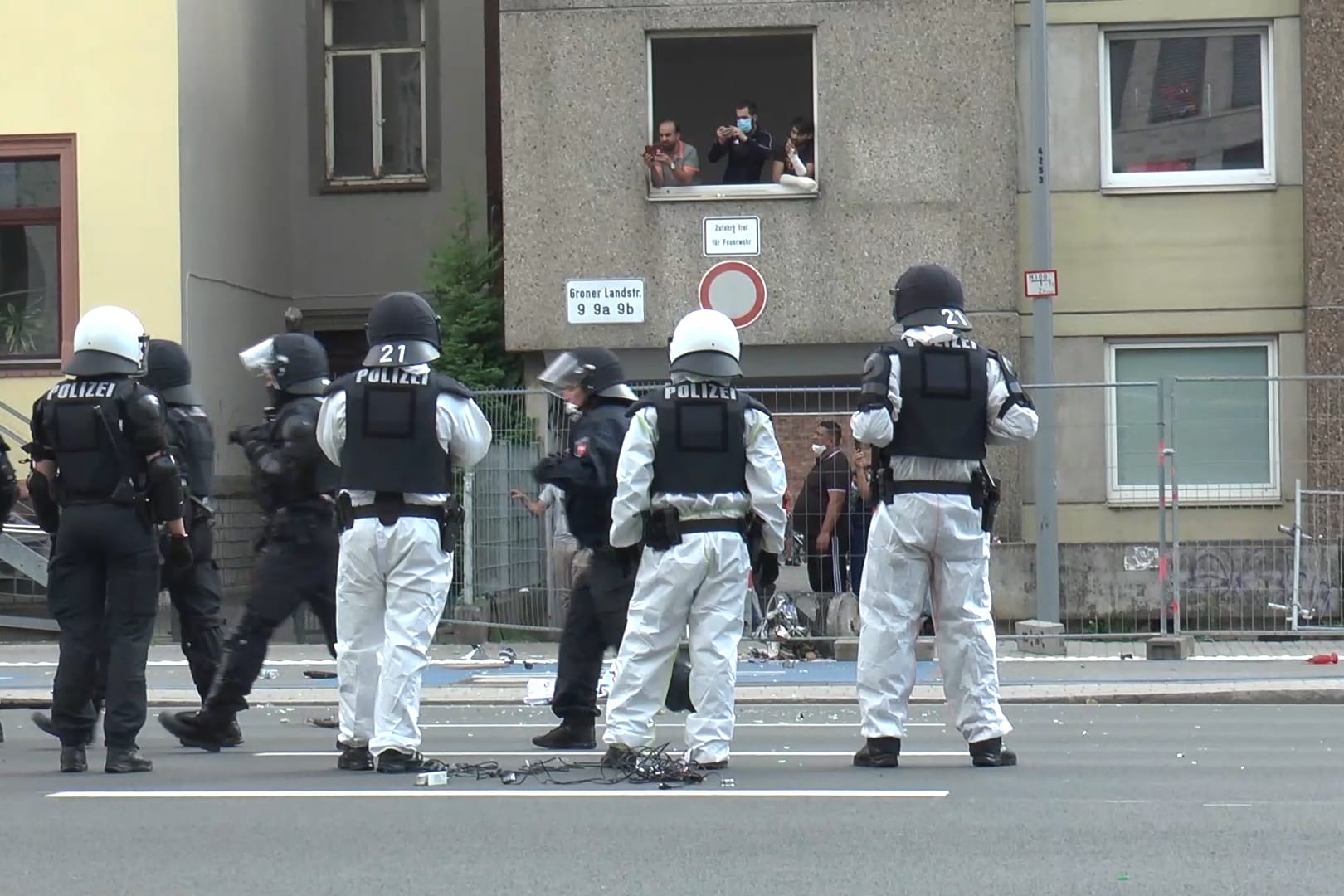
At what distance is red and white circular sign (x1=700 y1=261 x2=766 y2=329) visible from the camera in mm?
18156

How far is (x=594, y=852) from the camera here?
282 inches

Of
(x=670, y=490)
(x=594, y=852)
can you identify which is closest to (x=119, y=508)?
(x=670, y=490)

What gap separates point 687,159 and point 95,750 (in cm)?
932

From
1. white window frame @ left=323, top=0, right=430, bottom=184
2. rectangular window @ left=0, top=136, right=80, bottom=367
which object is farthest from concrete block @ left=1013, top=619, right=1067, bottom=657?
white window frame @ left=323, top=0, right=430, bottom=184

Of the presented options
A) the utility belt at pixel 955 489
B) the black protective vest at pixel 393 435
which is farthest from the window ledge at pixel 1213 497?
the black protective vest at pixel 393 435

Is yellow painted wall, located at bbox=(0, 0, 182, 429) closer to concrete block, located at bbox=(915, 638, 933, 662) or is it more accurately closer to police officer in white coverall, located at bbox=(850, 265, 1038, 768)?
concrete block, located at bbox=(915, 638, 933, 662)

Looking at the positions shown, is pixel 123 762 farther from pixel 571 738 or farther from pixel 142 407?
pixel 571 738

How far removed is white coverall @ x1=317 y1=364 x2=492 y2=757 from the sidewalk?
4087 millimetres

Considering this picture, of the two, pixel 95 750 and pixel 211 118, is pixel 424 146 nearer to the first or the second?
pixel 211 118

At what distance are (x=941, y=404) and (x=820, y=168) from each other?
9456 mm

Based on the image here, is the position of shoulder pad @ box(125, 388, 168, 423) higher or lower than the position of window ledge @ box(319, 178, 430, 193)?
lower

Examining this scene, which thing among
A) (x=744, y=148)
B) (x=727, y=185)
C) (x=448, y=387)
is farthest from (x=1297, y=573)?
(x=448, y=387)

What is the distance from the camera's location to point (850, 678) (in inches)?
557

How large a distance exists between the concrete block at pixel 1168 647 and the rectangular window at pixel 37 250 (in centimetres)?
990
